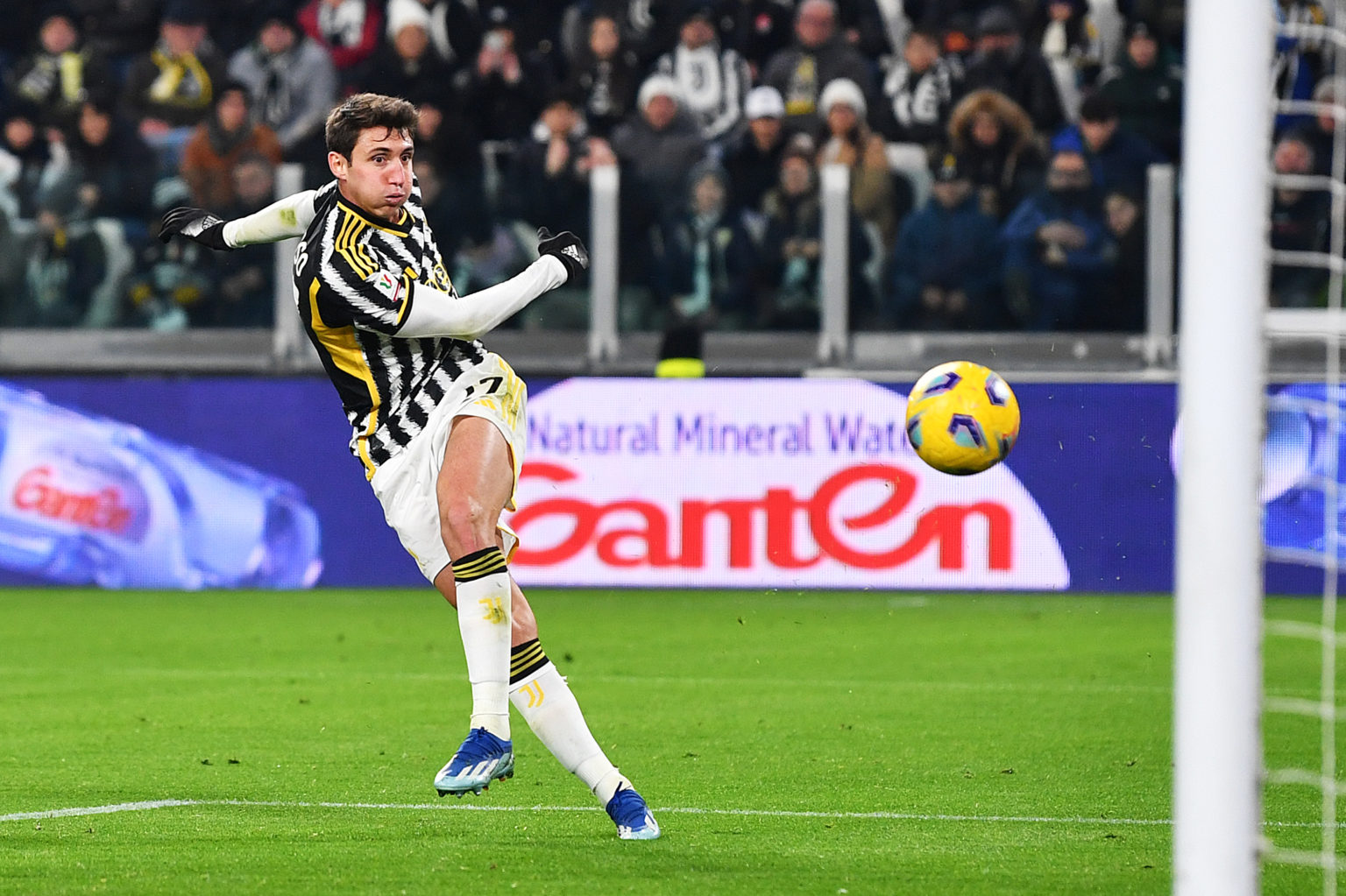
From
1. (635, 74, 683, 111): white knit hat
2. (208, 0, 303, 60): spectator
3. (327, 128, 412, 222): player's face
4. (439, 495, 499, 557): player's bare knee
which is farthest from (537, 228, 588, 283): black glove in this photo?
(208, 0, 303, 60): spectator

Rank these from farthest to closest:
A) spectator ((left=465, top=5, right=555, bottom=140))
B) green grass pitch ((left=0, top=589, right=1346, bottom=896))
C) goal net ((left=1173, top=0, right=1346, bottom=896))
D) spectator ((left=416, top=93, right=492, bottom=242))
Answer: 1. spectator ((left=465, top=5, right=555, bottom=140))
2. spectator ((left=416, top=93, right=492, bottom=242))
3. green grass pitch ((left=0, top=589, right=1346, bottom=896))
4. goal net ((left=1173, top=0, right=1346, bottom=896))

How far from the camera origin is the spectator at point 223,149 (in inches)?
505

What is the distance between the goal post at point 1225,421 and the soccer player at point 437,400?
6.47ft

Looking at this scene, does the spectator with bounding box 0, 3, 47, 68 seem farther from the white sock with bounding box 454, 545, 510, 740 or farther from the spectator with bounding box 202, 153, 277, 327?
the white sock with bounding box 454, 545, 510, 740

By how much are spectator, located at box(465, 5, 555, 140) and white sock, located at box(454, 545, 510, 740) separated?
8.78 meters

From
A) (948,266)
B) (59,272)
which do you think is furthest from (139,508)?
(948,266)

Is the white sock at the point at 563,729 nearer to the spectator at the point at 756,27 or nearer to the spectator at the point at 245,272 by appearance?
the spectator at the point at 245,272

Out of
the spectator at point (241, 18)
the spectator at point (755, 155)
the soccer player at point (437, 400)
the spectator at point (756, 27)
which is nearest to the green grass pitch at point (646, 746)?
the soccer player at point (437, 400)

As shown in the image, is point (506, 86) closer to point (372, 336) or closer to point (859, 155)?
point (859, 155)

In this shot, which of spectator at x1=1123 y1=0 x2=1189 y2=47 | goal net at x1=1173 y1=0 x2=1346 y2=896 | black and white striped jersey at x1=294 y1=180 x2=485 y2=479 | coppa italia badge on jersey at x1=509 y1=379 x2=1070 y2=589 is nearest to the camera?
goal net at x1=1173 y1=0 x2=1346 y2=896

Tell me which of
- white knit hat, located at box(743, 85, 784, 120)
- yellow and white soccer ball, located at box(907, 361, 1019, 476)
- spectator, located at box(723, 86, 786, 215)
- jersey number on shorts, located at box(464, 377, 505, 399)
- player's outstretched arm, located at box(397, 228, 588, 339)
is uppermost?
white knit hat, located at box(743, 85, 784, 120)

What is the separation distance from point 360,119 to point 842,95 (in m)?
8.64

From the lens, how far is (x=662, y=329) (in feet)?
40.7

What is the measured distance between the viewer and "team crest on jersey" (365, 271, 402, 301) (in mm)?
5137
